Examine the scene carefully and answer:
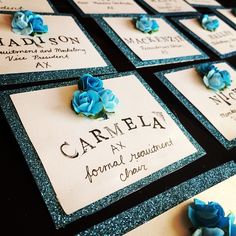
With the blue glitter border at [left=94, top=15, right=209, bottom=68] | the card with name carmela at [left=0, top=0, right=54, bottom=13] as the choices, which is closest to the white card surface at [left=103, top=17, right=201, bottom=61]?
the blue glitter border at [left=94, top=15, right=209, bottom=68]

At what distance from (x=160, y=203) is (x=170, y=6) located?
546 millimetres

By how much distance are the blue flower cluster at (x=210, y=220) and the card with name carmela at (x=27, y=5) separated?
0.42 meters

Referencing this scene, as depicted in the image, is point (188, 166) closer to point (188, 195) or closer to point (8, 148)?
point (188, 195)

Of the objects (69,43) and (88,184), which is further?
(69,43)

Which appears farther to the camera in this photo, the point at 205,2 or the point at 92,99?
the point at 205,2

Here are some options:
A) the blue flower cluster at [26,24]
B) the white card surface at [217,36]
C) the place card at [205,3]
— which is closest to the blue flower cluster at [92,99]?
the blue flower cluster at [26,24]

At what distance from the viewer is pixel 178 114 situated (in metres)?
0.48

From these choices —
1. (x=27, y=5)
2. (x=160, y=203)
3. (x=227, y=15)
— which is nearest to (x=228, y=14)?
(x=227, y=15)

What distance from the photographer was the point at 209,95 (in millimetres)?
534

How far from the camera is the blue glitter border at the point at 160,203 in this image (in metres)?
0.33

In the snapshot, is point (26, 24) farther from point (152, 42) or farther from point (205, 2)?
point (205, 2)

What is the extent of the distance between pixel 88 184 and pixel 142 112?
15 centimetres

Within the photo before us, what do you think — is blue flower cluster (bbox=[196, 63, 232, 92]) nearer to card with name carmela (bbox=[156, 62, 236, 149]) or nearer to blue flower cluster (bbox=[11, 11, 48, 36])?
card with name carmela (bbox=[156, 62, 236, 149])

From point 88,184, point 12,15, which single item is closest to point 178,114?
point 88,184
